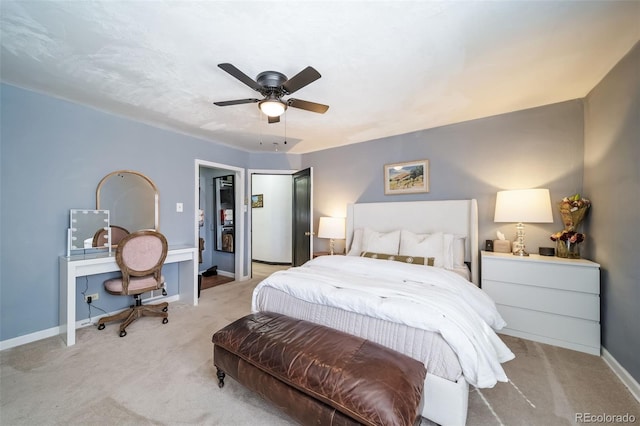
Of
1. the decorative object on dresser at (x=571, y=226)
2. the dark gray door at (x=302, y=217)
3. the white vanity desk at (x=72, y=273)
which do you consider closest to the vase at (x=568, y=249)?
the decorative object on dresser at (x=571, y=226)

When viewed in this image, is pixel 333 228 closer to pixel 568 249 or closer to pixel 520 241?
pixel 520 241

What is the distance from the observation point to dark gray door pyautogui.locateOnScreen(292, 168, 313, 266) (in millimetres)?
4047

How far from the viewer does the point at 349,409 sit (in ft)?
3.62

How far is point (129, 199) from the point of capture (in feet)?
10.2

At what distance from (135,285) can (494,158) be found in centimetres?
437

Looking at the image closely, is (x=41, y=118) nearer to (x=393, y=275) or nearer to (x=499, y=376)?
(x=393, y=275)

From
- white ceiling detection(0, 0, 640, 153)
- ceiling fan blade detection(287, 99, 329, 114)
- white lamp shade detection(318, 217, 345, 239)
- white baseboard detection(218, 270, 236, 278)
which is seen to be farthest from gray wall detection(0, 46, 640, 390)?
ceiling fan blade detection(287, 99, 329, 114)

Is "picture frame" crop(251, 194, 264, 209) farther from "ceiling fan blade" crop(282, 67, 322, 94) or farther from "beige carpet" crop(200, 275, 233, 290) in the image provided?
"ceiling fan blade" crop(282, 67, 322, 94)

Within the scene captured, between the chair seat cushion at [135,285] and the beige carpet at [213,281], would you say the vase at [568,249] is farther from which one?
the beige carpet at [213,281]

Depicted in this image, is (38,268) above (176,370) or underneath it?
above

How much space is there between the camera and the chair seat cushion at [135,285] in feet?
8.54

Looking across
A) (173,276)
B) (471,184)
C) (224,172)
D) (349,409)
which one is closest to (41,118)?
(173,276)

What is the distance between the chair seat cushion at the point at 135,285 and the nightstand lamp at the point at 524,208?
394 cm

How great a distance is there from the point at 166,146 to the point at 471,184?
13.6 feet
